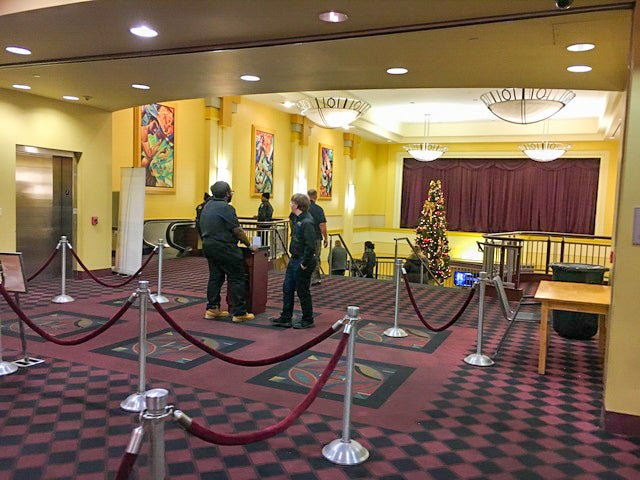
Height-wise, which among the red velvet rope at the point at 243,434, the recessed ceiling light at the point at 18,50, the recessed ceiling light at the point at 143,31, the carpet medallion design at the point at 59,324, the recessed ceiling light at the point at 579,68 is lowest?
the carpet medallion design at the point at 59,324

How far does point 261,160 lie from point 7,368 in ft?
37.6

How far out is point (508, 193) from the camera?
20.7m

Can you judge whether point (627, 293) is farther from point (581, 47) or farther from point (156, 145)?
point (156, 145)

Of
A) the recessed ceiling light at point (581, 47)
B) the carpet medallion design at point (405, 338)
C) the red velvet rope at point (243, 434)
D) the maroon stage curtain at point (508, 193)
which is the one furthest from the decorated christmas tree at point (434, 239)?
the red velvet rope at point (243, 434)

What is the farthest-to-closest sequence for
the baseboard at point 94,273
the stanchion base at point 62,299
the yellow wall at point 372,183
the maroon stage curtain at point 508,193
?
the yellow wall at point 372,183 → the maroon stage curtain at point 508,193 → the baseboard at point 94,273 → the stanchion base at point 62,299

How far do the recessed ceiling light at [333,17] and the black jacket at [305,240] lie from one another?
2426 mm

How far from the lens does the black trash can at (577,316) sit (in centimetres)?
654

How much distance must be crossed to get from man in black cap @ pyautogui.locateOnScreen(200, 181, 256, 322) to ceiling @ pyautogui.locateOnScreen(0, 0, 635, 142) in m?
1.57

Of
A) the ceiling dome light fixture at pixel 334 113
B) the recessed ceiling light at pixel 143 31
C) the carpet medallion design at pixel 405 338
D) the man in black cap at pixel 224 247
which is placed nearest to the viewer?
the recessed ceiling light at pixel 143 31

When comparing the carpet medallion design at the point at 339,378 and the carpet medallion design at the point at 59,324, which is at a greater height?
the carpet medallion design at the point at 59,324

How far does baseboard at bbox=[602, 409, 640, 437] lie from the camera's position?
3.89 metres

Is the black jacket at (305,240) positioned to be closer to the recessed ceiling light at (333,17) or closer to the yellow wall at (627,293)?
the recessed ceiling light at (333,17)

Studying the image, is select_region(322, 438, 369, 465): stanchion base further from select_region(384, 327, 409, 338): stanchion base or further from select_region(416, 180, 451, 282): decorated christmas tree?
select_region(416, 180, 451, 282): decorated christmas tree

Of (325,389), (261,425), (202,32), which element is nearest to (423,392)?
(325,389)
